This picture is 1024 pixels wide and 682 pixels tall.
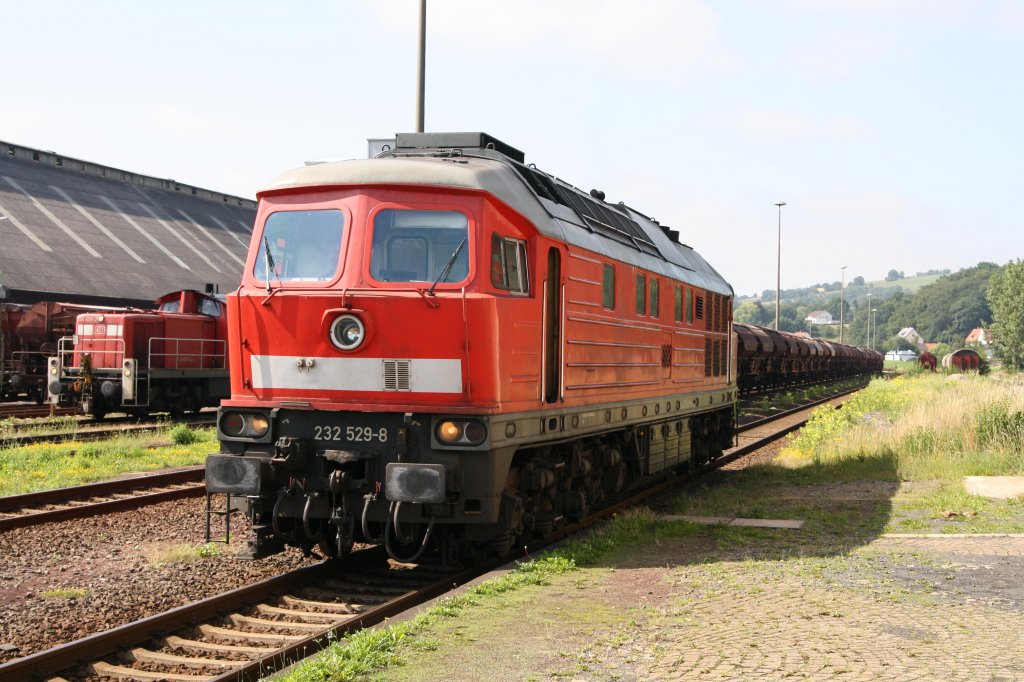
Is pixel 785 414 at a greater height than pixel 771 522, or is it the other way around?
pixel 785 414

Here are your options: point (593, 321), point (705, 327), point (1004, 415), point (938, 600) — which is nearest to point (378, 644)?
point (938, 600)

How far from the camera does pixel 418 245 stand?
8.66m

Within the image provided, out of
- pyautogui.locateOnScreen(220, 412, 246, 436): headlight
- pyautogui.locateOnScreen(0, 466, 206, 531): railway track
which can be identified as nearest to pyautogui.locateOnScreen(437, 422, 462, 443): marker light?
pyautogui.locateOnScreen(220, 412, 246, 436): headlight

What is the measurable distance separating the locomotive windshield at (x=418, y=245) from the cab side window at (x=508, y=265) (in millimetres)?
294

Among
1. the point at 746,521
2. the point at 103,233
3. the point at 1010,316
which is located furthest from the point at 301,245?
the point at 1010,316

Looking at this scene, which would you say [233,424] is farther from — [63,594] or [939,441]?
[939,441]

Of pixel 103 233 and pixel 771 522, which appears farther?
pixel 103 233

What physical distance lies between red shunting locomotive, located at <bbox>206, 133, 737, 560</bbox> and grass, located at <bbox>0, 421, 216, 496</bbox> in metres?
6.37

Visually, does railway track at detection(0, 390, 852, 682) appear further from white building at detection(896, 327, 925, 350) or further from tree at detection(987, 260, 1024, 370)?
white building at detection(896, 327, 925, 350)

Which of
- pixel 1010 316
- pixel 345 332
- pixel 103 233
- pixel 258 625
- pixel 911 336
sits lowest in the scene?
pixel 258 625

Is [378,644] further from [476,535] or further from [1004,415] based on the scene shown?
[1004,415]

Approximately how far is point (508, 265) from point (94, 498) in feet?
23.3

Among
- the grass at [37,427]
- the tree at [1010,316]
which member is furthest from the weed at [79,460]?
the tree at [1010,316]

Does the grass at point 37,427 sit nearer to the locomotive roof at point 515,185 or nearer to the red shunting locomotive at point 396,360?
the red shunting locomotive at point 396,360
